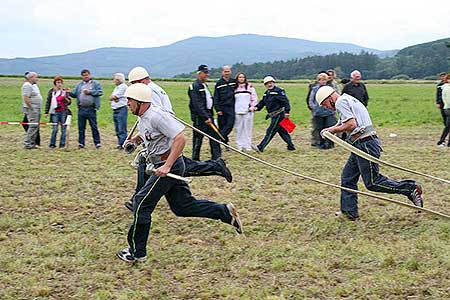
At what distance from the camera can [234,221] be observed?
7289 mm

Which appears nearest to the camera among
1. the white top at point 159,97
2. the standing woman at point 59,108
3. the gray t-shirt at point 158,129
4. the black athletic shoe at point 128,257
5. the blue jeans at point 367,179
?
the gray t-shirt at point 158,129

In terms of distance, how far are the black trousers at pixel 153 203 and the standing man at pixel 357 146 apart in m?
1.97

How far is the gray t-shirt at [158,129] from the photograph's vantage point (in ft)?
20.2

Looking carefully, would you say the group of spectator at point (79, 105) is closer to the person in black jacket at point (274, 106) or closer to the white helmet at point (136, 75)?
the person in black jacket at point (274, 106)

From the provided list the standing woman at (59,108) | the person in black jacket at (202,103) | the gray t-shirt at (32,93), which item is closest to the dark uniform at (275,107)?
the person in black jacket at (202,103)

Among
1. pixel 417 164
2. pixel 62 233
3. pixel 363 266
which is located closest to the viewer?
pixel 363 266

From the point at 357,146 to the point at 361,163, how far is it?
209mm

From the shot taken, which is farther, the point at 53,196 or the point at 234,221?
the point at 53,196

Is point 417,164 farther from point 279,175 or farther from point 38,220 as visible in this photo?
point 38,220

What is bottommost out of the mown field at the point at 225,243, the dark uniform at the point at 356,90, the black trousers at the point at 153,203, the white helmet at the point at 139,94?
the mown field at the point at 225,243

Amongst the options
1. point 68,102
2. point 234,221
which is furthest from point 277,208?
point 68,102

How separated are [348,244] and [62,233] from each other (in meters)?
3.32

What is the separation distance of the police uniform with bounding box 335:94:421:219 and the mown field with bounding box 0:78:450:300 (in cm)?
38

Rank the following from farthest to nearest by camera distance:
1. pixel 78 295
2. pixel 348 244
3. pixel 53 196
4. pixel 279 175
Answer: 1. pixel 279 175
2. pixel 53 196
3. pixel 348 244
4. pixel 78 295
